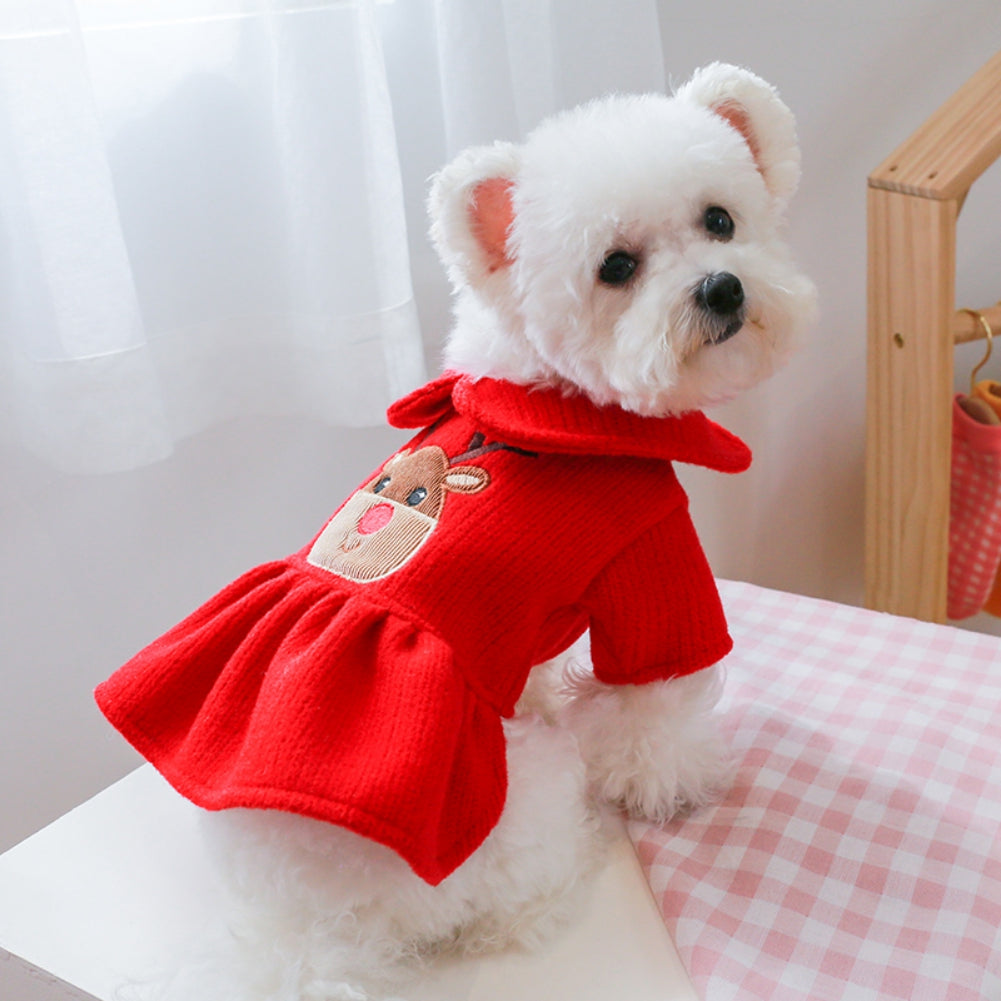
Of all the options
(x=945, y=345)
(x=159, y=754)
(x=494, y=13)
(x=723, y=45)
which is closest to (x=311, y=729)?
(x=159, y=754)

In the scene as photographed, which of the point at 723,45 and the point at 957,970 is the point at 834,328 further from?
the point at 957,970

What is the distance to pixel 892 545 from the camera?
1.27 meters

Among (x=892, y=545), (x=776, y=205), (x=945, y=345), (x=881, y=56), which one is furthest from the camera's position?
(x=881, y=56)

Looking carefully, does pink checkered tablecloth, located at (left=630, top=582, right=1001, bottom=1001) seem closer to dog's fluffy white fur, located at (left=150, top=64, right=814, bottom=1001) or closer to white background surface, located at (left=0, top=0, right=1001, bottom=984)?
dog's fluffy white fur, located at (left=150, top=64, right=814, bottom=1001)

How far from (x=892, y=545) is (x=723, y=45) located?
65 centimetres

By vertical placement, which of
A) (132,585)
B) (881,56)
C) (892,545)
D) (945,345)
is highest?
(881,56)

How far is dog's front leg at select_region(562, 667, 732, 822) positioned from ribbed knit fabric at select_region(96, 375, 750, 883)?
26 mm

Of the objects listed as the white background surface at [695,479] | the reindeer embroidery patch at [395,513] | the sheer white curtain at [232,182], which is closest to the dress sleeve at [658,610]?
the reindeer embroidery patch at [395,513]

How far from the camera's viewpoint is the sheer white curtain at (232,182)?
78cm

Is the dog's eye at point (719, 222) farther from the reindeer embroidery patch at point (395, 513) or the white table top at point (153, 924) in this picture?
the white table top at point (153, 924)

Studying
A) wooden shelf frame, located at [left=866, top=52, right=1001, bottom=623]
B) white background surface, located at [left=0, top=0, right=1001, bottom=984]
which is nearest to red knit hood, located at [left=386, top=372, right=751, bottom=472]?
white background surface, located at [left=0, top=0, right=1001, bottom=984]

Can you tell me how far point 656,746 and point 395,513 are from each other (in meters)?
0.24

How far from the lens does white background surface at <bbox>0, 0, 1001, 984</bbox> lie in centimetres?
100

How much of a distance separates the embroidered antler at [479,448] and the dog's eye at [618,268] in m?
0.12
